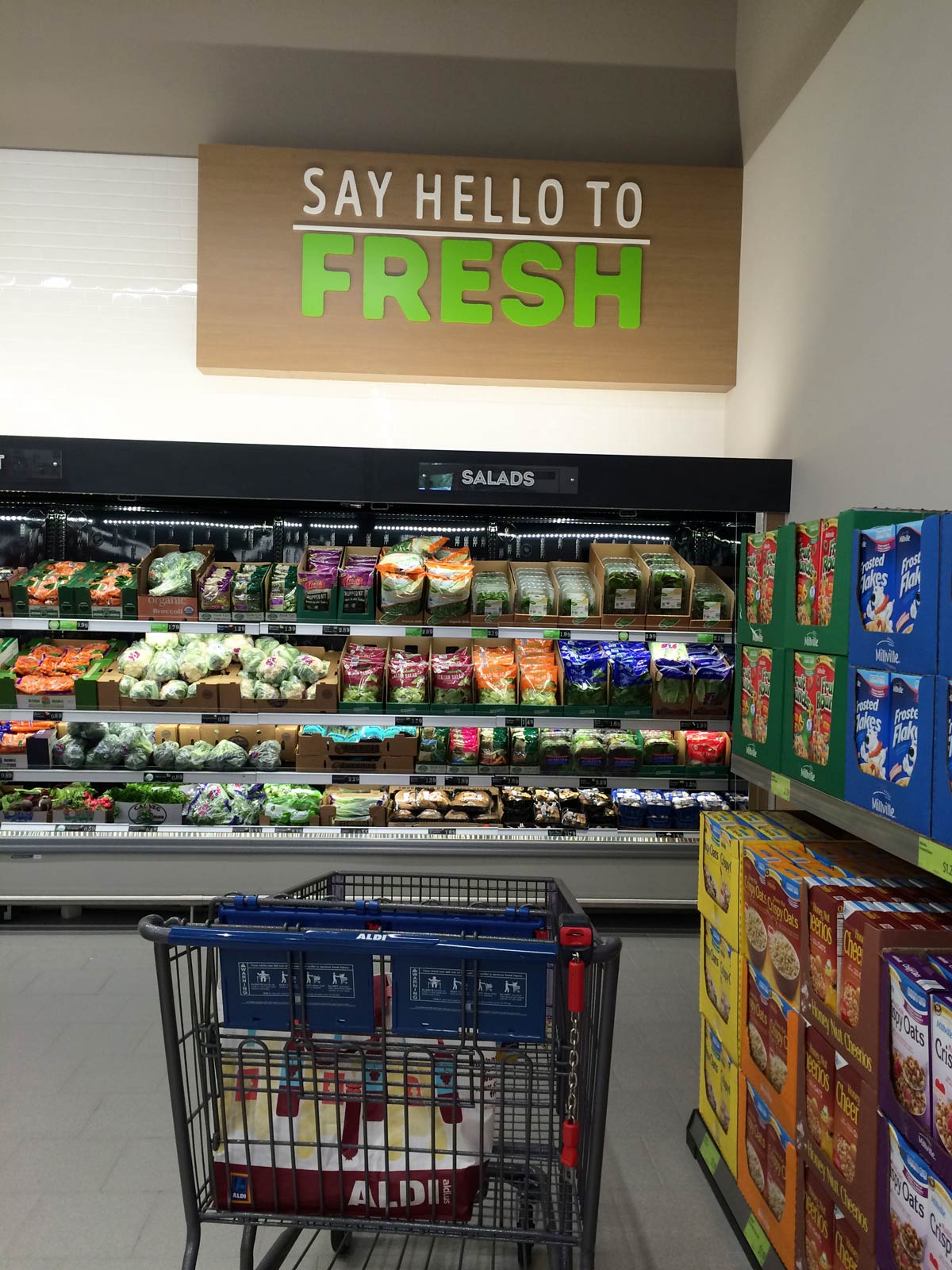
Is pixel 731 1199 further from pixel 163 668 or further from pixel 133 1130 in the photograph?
pixel 163 668

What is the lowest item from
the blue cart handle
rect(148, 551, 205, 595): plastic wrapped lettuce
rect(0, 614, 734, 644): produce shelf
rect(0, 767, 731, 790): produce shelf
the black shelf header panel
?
rect(0, 767, 731, 790): produce shelf

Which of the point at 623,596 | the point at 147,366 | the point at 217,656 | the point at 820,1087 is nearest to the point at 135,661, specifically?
the point at 217,656

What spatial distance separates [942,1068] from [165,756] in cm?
374

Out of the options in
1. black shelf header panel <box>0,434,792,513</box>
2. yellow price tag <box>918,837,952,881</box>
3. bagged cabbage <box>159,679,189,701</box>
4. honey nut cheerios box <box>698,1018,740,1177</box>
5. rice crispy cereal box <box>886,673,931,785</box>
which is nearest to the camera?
yellow price tag <box>918,837,952,881</box>

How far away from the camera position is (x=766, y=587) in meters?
2.51

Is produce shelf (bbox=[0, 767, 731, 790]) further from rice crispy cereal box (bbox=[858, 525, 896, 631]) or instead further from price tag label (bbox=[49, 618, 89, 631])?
rice crispy cereal box (bbox=[858, 525, 896, 631])

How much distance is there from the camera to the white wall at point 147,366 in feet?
15.1

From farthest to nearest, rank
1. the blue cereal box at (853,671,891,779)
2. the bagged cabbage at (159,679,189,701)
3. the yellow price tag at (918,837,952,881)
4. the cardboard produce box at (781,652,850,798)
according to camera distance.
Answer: the bagged cabbage at (159,679,189,701) → the cardboard produce box at (781,652,850,798) → the blue cereal box at (853,671,891,779) → the yellow price tag at (918,837,952,881)

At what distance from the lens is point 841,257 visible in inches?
136

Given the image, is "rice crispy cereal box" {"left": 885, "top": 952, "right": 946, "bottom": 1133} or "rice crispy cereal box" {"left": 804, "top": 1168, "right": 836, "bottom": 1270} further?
"rice crispy cereal box" {"left": 804, "top": 1168, "right": 836, "bottom": 1270}

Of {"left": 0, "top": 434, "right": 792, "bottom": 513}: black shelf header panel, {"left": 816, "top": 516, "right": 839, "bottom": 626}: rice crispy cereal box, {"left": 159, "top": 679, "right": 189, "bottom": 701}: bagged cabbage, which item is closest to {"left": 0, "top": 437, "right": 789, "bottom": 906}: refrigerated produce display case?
{"left": 159, "top": 679, "right": 189, "bottom": 701}: bagged cabbage

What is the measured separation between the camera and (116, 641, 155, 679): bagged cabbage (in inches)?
174

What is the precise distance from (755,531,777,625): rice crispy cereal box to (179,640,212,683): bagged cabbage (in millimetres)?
2831

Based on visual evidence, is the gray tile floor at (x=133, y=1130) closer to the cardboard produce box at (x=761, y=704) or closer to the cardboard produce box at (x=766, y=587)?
the cardboard produce box at (x=761, y=704)
